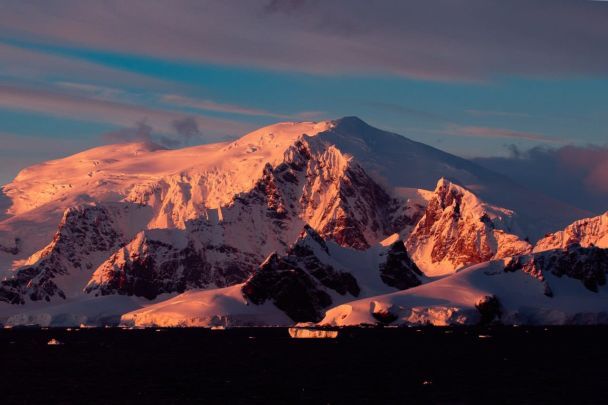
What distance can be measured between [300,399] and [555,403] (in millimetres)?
31252

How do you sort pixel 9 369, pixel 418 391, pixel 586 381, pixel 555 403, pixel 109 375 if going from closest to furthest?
pixel 555 403
pixel 418 391
pixel 586 381
pixel 109 375
pixel 9 369

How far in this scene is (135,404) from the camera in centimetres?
14575

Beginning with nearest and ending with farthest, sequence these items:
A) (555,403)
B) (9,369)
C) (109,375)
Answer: (555,403) → (109,375) → (9,369)

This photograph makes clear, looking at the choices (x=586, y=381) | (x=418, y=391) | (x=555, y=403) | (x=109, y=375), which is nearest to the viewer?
(x=555, y=403)

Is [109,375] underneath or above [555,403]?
underneath

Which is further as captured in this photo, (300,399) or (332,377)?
(332,377)

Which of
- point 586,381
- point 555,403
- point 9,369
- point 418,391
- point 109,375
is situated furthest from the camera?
point 9,369

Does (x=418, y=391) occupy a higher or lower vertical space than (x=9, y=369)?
higher

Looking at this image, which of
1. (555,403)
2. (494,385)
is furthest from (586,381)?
(555,403)

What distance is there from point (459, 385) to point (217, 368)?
4670 centimetres

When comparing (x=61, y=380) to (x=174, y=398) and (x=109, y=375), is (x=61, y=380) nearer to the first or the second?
(x=109, y=375)

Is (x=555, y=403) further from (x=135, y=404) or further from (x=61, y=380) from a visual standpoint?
(x=61, y=380)

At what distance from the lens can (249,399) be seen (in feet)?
495

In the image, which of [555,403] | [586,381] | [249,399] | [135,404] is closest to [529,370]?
[586,381]
